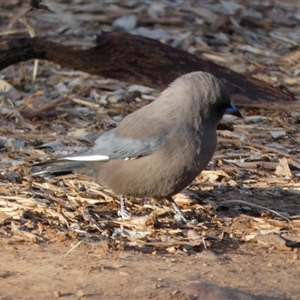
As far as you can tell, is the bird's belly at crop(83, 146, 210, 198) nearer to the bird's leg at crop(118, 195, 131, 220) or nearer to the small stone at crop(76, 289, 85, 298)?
the bird's leg at crop(118, 195, 131, 220)

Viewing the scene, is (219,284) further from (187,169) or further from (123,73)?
(123,73)

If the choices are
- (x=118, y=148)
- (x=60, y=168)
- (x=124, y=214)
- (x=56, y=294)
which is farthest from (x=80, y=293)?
(x=60, y=168)

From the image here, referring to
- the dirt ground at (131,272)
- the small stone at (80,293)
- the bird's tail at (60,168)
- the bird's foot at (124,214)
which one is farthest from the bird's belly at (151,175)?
the small stone at (80,293)

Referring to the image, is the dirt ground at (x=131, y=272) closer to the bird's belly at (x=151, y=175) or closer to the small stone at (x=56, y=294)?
the small stone at (x=56, y=294)

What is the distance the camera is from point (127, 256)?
538 centimetres

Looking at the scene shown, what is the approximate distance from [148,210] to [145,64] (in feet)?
9.43

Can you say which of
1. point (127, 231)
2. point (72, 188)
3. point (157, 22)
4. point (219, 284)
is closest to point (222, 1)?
point (157, 22)

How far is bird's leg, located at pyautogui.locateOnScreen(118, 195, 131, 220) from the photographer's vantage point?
614 cm

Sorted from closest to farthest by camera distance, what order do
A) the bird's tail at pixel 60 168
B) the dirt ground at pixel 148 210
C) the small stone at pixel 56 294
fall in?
1. the small stone at pixel 56 294
2. the dirt ground at pixel 148 210
3. the bird's tail at pixel 60 168

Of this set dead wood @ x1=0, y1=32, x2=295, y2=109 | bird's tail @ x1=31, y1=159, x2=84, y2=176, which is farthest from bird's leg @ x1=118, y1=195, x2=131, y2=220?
dead wood @ x1=0, y1=32, x2=295, y2=109

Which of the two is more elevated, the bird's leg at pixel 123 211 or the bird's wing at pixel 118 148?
the bird's wing at pixel 118 148

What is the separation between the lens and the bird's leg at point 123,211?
242 inches

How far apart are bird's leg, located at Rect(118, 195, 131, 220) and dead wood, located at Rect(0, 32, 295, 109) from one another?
291cm

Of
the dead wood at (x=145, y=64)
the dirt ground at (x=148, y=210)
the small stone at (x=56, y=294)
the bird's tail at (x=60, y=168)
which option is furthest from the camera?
the dead wood at (x=145, y=64)
